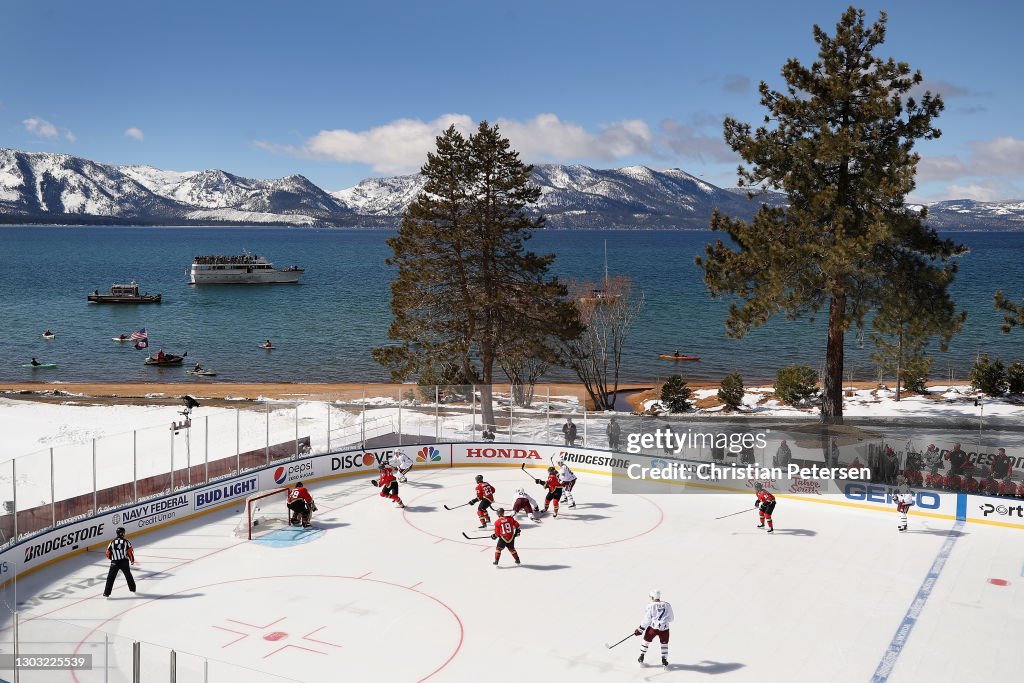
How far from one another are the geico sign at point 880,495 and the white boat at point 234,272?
409 feet

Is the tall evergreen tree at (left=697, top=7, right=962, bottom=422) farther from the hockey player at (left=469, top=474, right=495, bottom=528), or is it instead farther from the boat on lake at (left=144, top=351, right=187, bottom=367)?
the boat on lake at (left=144, top=351, right=187, bottom=367)

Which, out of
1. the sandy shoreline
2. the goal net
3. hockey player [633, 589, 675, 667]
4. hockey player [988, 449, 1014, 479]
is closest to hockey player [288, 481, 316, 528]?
the goal net

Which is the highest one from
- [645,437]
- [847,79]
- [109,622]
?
[847,79]

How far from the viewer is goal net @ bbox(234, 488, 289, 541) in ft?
77.2

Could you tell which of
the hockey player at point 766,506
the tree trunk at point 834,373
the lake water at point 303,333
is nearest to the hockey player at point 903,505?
the hockey player at point 766,506

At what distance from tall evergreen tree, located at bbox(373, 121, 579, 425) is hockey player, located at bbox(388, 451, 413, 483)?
8.80 m

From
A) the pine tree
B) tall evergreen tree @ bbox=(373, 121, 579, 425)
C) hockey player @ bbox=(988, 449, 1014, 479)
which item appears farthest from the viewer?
tall evergreen tree @ bbox=(373, 121, 579, 425)

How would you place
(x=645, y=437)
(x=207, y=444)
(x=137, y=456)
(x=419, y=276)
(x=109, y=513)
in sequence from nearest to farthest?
(x=109, y=513) < (x=137, y=456) < (x=207, y=444) < (x=645, y=437) < (x=419, y=276)

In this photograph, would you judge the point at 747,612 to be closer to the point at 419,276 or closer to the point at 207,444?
the point at 207,444

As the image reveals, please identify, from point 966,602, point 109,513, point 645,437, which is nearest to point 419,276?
point 645,437

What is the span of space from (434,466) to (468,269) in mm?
10896

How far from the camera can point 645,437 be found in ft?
102

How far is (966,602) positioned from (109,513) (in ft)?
69.0

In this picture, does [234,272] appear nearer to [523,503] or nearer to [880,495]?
[523,503]
